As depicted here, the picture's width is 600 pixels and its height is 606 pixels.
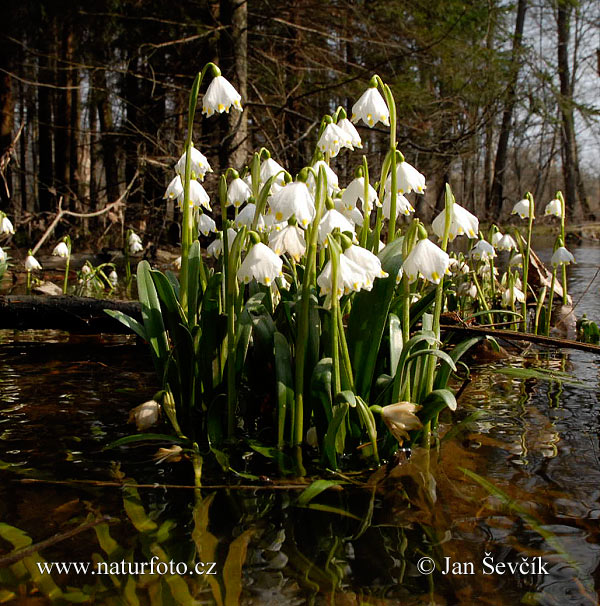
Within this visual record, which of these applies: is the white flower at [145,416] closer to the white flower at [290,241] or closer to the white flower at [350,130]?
the white flower at [290,241]

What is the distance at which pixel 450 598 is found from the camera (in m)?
1.29

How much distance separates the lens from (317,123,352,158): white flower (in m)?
2.00

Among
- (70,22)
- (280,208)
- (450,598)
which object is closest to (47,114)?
(70,22)

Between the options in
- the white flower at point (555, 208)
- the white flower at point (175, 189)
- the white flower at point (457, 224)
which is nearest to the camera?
the white flower at point (457, 224)

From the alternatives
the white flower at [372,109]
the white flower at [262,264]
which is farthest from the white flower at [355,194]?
the white flower at [262,264]

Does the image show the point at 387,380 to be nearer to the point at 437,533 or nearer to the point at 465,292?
the point at 437,533

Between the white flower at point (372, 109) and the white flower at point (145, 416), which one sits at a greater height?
the white flower at point (372, 109)

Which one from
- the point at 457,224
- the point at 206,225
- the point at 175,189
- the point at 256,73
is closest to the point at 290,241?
the point at 457,224

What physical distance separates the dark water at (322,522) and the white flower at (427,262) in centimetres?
61

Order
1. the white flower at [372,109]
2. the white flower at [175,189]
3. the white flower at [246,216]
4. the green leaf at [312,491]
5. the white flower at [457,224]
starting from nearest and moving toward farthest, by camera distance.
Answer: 1. the green leaf at [312,491]
2. the white flower at [457,224]
3. the white flower at [372,109]
4. the white flower at [246,216]
5. the white flower at [175,189]

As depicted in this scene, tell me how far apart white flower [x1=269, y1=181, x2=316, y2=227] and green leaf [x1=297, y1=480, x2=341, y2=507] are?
708 mm

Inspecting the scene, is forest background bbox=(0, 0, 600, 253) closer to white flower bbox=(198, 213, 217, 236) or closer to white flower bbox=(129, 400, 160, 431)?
white flower bbox=(198, 213, 217, 236)

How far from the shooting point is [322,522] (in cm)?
159

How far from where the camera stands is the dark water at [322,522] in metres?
Result: 1.32
